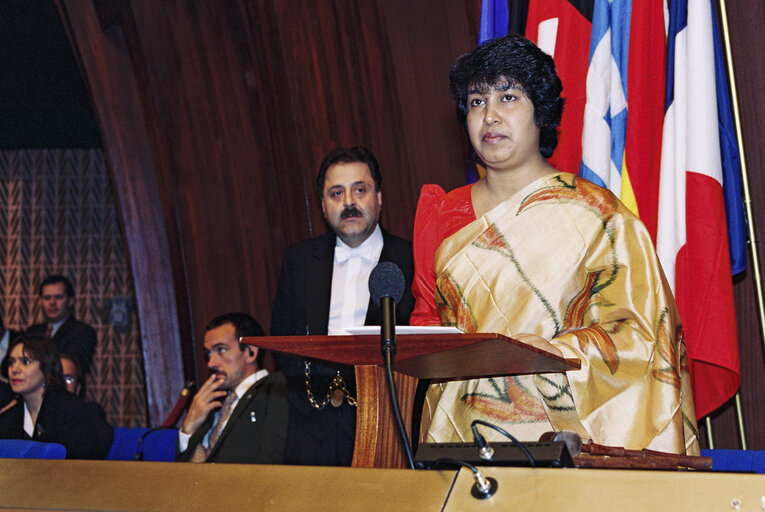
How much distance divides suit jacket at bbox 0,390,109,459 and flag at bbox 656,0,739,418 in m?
2.32

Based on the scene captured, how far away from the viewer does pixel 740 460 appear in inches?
86.5

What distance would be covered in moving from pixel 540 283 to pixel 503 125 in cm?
40

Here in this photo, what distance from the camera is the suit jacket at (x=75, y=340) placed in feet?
18.9

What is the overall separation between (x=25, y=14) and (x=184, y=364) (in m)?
2.89

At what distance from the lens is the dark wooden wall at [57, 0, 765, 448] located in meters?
3.88

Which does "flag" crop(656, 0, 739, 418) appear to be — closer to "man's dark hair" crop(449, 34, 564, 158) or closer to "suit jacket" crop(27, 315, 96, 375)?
"man's dark hair" crop(449, 34, 564, 158)

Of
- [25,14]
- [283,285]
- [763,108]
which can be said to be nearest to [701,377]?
[763,108]

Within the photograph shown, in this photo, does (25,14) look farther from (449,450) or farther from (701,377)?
(449,450)

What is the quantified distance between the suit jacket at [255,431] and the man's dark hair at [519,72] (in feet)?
5.10

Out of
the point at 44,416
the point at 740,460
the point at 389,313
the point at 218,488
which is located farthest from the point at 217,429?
the point at 218,488

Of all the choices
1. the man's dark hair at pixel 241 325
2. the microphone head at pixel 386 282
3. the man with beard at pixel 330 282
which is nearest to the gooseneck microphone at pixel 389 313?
the microphone head at pixel 386 282

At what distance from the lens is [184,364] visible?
191 inches

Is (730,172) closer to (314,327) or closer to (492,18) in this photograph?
(492,18)

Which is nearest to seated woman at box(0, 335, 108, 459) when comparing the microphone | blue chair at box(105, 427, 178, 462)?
blue chair at box(105, 427, 178, 462)
